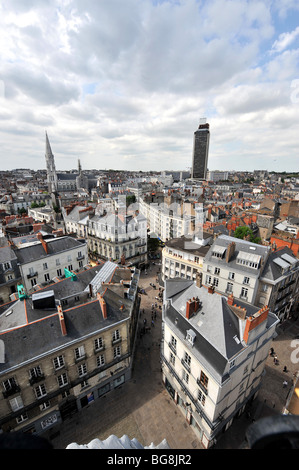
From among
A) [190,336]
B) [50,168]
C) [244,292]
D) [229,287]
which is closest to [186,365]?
[190,336]

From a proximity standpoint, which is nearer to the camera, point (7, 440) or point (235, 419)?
point (7, 440)

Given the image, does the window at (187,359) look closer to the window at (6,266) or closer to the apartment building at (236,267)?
the apartment building at (236,267)

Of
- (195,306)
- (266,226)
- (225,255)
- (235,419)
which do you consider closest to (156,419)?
(235,419)

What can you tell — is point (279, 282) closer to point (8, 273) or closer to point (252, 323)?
point (252, 323)

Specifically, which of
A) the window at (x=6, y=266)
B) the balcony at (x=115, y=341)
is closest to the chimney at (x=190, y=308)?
the balcony at (x=115, y=341)

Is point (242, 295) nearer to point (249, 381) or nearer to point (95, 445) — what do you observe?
point (249, 381)

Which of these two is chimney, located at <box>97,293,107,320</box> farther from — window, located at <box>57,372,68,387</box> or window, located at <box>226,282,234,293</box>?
window, located at <box>226,282,234,293</box>
